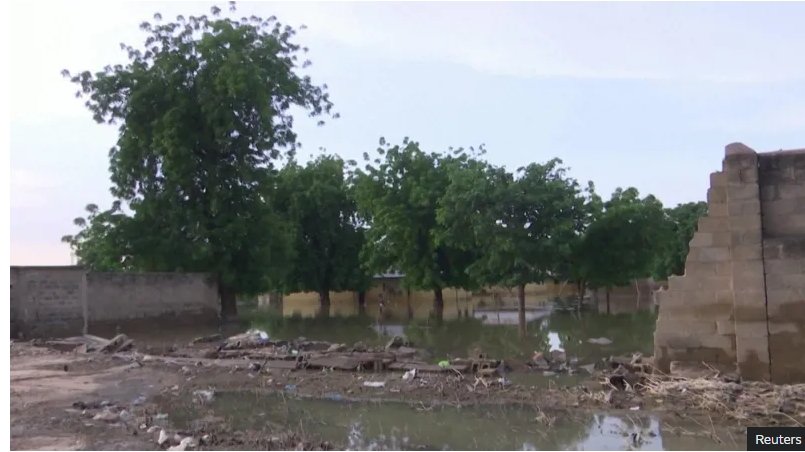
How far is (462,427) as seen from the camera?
29.3 ft

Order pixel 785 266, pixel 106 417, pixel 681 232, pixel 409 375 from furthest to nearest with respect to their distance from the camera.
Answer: pixel 681 232, pixel 409 375, pixel 785 266, pixel 106 417

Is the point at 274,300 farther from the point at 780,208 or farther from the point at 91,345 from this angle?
the point at 780,208

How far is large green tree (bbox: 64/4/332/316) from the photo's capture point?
27.5 m

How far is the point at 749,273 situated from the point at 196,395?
8.54 metres

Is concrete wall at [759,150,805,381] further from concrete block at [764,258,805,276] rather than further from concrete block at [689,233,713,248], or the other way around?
concrete block at [689,233,713,248]

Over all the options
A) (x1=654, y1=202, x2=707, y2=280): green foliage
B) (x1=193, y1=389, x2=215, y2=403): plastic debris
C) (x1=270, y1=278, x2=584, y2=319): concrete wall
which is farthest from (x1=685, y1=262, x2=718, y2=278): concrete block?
(x1=270, y1=278, x2=584, y2=319): concrete wall

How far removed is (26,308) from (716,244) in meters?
18.6

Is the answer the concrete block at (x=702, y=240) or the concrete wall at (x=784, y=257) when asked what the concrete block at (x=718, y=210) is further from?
the concrete wall at (x=784, y=257)

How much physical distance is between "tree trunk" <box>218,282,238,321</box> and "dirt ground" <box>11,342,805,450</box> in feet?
47.5

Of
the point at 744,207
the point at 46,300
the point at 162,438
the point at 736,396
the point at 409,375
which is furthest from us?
the point at 46,300

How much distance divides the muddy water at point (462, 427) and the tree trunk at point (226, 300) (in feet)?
64.8

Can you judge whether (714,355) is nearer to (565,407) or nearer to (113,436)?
(565,407)

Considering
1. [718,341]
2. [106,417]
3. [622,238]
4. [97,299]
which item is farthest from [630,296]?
[106,417]

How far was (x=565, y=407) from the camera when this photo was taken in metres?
9.68
